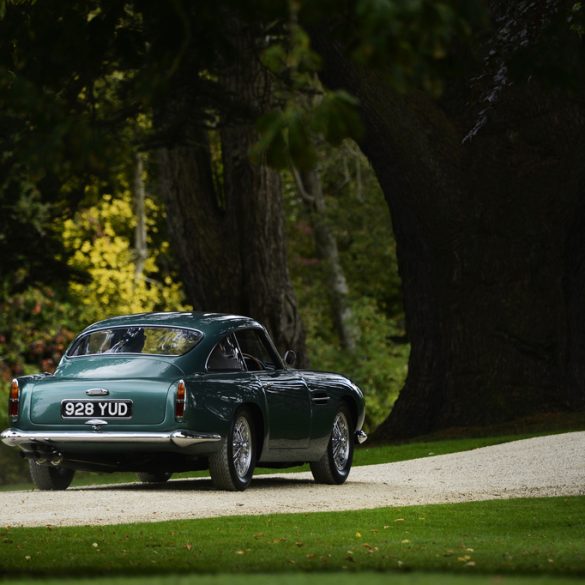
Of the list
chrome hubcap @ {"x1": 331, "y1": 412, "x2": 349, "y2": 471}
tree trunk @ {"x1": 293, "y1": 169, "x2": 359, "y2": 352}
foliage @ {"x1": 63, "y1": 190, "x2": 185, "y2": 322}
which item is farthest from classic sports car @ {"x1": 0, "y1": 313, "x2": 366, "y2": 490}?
tree trunk @ {"x1": 293, "y1": 169, "x2": 359, "y2": 352}

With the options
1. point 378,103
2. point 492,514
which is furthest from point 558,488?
point 378,103

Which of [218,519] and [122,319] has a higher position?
[122,319]

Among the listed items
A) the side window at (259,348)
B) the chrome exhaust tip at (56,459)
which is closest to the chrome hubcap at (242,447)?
the side window at (259,348)

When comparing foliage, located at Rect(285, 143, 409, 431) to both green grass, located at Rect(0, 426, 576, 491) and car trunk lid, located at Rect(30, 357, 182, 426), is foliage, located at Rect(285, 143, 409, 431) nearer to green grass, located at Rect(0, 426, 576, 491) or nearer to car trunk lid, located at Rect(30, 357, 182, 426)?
green grass, located at Rect(0, 426, 576, 491)

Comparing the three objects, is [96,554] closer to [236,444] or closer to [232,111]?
[236,444]

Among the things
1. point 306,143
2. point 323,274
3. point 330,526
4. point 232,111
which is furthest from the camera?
point 323,274

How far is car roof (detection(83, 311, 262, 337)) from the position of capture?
48.8ft

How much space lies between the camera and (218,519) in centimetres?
1217

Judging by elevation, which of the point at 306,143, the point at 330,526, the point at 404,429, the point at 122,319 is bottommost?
the point at 404,429

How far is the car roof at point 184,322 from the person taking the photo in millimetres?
14867

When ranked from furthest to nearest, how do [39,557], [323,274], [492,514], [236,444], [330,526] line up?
[323,274] → [236,444] → [492,514] → [330,526] → [39,557]

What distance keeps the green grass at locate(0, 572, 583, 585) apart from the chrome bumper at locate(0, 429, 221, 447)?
5018mm

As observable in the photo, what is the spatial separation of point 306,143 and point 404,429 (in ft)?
58.3

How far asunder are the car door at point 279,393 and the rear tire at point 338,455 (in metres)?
0.63
